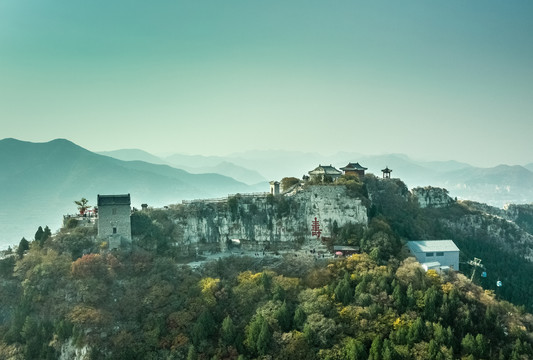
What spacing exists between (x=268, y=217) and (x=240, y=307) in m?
14.0

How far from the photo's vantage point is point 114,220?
44.3 m

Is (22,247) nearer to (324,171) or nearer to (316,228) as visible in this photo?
(316,228)

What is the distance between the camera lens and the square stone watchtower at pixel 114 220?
144 feet

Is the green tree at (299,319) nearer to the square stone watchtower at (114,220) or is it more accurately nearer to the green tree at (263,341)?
the green tree at (263,341)

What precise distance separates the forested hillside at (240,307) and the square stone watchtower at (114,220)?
3.35 feet

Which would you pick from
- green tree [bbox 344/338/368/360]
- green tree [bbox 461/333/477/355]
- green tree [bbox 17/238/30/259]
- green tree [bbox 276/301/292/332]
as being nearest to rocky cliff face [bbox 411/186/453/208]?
green tree [bbox 461/333/477/355]

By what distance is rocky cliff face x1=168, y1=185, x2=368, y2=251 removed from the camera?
48562 millimetres

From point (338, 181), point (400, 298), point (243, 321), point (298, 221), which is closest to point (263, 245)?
point (298, 221)

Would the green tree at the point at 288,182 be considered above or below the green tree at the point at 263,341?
above

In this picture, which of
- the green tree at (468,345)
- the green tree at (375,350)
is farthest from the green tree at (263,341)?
the green tree at (468,345)

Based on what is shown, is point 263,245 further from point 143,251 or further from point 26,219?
point 26,219

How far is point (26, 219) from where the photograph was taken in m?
189

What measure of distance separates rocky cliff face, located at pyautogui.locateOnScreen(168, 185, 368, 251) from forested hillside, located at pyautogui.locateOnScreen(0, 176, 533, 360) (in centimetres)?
279

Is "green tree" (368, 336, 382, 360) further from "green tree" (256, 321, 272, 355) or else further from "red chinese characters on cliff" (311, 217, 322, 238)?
"red chinese characters on cliff" (311, 217, 322, 238)
